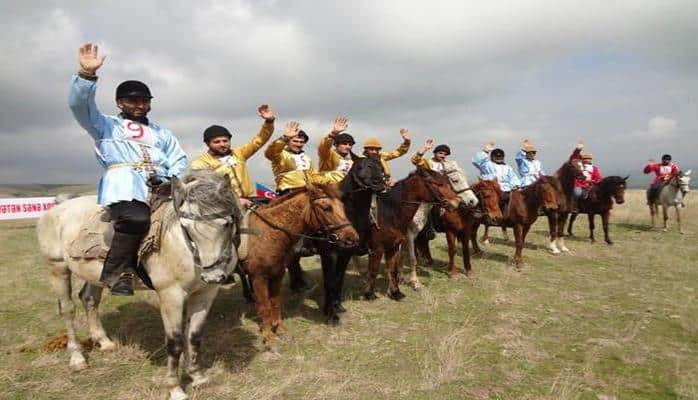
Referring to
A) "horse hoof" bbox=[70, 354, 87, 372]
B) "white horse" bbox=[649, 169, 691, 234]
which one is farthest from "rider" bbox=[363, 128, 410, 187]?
"white horse" bbox=[649, 169, 691, 234]

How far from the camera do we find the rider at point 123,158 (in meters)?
3.59

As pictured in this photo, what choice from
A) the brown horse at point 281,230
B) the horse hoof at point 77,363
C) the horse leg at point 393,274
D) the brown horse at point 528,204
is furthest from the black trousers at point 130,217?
the brown horse at point 528,204

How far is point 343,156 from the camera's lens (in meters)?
7.84

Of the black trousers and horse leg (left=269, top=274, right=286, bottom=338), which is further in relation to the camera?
horse leg (left=269, top=274, right=286, bottom=338)

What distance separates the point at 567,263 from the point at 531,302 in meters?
4.53

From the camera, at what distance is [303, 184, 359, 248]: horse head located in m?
5.03

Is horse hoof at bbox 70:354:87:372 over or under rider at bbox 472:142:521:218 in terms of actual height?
under

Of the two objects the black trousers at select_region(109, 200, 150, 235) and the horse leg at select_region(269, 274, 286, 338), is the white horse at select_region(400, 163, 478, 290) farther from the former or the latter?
the black trousers at select_region(109, 200, 150, 235)

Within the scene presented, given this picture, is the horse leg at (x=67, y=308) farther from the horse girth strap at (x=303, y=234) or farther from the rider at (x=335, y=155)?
the rider at (x=335, y=155)

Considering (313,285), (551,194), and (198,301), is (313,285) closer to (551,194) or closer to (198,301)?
(198,301)

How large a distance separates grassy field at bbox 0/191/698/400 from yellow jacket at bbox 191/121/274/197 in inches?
93.0

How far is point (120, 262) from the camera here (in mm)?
3994

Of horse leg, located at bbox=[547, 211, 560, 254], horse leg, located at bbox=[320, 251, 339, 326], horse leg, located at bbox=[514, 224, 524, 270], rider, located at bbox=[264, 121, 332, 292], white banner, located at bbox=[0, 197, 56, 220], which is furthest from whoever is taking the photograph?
white banner, located at bbox=[0, 197, 56, 220]

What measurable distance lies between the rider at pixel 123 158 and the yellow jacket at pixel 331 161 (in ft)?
10.9
